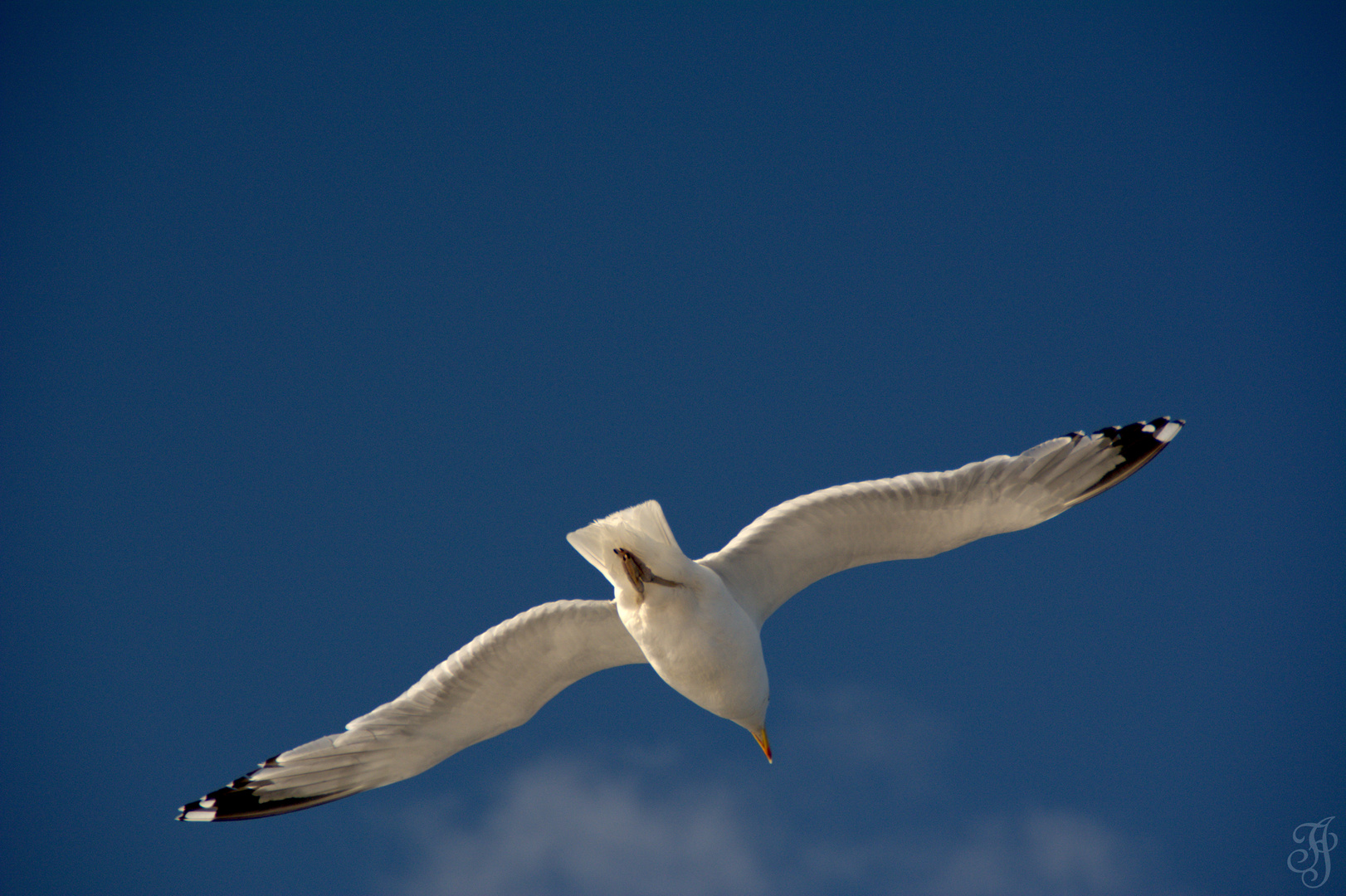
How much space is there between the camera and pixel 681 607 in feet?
18.6

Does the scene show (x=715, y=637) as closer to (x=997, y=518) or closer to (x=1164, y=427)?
(x=997, y=518)

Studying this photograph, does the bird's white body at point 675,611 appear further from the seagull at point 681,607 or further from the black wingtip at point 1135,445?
the black wingtip at point 1135,445

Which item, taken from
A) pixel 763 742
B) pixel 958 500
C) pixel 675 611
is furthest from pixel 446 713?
pixel 958 500

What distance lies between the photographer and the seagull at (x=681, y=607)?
568 cm

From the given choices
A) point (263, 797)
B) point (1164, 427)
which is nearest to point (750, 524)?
point (1164, 427)

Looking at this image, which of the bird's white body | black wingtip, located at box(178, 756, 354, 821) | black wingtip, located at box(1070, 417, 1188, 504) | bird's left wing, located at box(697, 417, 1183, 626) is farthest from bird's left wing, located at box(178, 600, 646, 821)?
black wingtip, located at box(1070, 417, 1188, 504)

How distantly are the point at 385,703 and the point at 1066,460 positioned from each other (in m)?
3.88

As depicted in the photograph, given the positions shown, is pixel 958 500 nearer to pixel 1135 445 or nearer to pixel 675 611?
pixel 1135 445

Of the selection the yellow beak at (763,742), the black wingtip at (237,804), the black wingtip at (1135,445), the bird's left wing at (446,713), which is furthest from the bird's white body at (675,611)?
the black wingtip at (237,804)

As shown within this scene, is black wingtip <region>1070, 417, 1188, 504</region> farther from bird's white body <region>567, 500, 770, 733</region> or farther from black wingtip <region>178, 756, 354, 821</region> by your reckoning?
black wingtip <region>178, 756, 354, 821</region>

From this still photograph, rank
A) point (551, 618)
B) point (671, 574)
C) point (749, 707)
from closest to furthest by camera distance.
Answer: point (671, 574) < point (551, 618) < point (749, 707)

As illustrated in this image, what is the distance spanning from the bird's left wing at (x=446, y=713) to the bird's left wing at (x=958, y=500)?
0.81 meters

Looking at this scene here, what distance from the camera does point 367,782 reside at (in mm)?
6309

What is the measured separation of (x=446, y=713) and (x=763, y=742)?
1.94 metres
